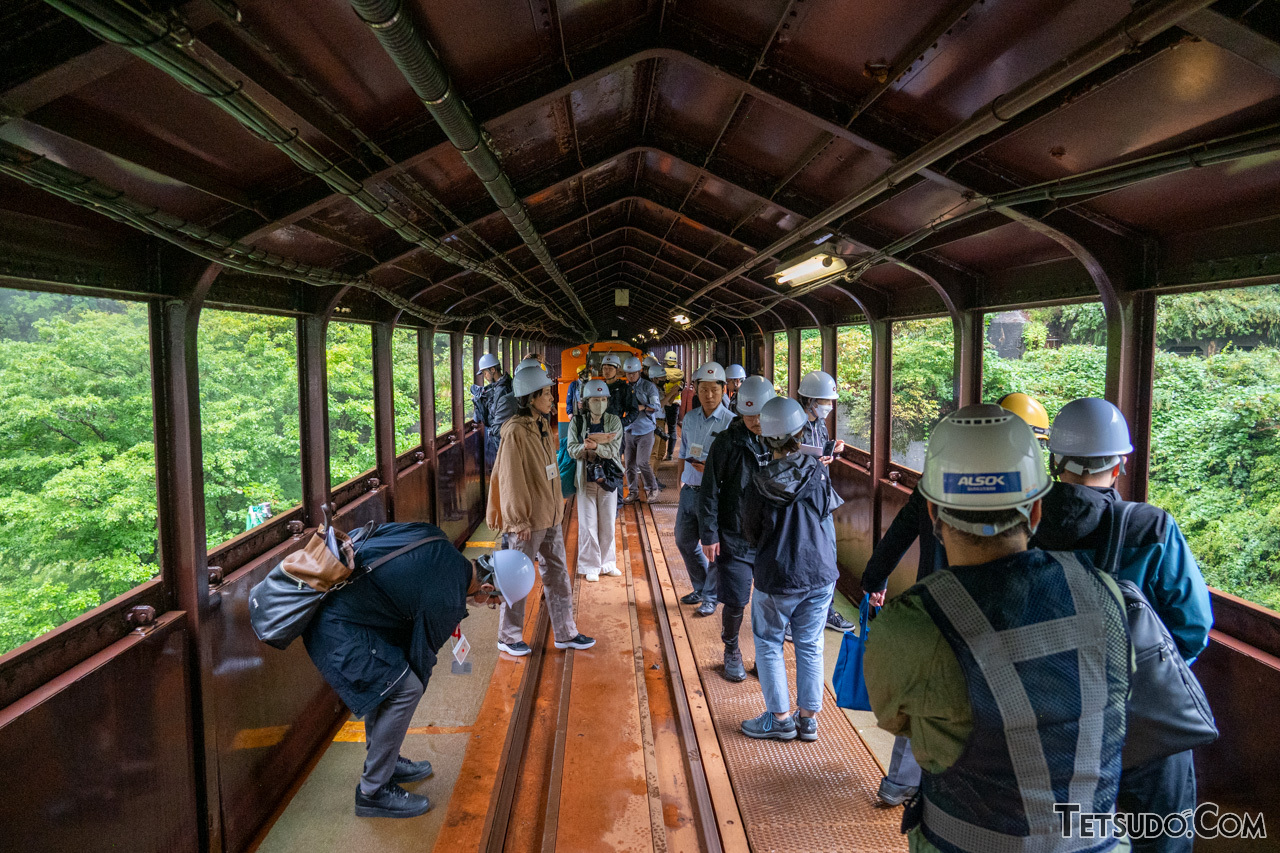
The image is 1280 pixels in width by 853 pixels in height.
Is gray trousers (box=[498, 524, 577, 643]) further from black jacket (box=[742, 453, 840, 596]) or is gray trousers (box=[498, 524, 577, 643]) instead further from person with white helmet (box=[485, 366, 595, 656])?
black jacket (box=[742, 453, 840, 596])

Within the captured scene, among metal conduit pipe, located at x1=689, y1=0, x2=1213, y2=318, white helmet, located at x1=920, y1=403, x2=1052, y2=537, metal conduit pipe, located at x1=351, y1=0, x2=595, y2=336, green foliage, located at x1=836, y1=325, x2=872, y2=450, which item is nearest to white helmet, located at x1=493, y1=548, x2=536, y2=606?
metal conduit pipe, located at x1=351, y1=0, x2=595, y2=336

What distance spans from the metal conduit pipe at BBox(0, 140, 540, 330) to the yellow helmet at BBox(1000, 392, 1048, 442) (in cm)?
446

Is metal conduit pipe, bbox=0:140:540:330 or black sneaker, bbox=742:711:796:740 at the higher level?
metal conduit pipe, bbox=0:140:540:330

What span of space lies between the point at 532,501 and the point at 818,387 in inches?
104

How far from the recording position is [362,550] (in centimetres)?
355

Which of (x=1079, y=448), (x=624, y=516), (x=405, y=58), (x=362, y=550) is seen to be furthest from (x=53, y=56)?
(x=624, y=516)

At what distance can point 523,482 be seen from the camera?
4980mm

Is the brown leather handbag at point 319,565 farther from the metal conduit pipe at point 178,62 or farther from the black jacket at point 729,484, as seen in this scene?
the black jacket at point 729,484

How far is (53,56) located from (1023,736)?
10.1 ft

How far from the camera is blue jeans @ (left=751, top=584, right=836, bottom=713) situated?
396cm

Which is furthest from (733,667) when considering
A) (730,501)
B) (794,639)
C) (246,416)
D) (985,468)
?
(246,416)

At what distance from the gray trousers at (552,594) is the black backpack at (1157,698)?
3.95m

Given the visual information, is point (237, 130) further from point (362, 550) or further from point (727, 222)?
point (727, 222)

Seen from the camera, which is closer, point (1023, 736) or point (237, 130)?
point (1023, 736)
